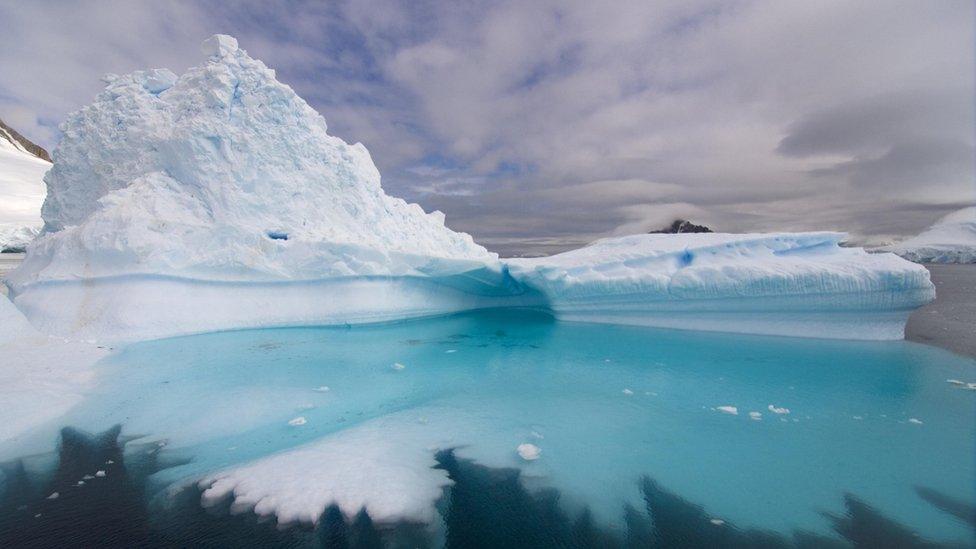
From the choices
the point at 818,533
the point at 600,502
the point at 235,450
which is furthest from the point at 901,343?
the point at 235,450

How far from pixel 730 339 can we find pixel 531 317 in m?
5.15

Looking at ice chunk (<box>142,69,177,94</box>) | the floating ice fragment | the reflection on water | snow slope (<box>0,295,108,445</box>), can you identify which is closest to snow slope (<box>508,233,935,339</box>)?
the reflection on water

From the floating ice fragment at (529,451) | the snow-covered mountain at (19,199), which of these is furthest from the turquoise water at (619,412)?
the snow-covered mountain at (19,199)

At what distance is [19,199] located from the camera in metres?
32.3

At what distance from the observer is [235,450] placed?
380cm

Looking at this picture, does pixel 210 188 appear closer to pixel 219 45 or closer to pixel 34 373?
pixel 219 45

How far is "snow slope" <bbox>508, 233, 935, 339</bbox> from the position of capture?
8.02 metres

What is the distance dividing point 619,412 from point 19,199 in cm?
4638

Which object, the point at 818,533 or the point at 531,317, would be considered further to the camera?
the point at 531,317

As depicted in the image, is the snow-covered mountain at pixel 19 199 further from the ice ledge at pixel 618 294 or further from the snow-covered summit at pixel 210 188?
the ice ledge at pixel 618 294

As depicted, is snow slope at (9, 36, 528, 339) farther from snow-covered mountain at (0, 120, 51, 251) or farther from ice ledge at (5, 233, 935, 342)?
snow-covered mountain at (0, 120, 51, 251)

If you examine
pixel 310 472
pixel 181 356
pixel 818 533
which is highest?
pixel 181 356

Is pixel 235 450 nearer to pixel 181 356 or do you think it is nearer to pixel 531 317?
pixel 181 356

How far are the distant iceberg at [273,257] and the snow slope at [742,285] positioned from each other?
3 centimetres
